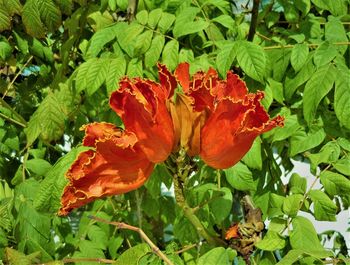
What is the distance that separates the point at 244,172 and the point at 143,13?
0.44m

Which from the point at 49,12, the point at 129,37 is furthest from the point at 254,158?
the point at 49,12

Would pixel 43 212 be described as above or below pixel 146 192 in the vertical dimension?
above

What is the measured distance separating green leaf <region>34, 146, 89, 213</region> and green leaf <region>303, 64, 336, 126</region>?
0.47 metres

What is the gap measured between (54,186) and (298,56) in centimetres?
59

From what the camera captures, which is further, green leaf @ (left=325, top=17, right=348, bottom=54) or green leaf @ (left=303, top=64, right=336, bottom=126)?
green leaf @ (left=325, top=17, right=348, bottom=54)

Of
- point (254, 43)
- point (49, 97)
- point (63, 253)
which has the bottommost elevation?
point (63, 253)

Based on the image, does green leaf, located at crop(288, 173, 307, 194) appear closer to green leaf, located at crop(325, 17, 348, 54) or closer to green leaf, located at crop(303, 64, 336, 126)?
green leaf, located at crop(303, 64, 336, 126)

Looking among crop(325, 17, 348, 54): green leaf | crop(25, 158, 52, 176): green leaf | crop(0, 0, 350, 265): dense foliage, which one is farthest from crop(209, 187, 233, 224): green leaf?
crop(25, 158, 52, 176): green leaf

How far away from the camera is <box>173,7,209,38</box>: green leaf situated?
1.53 metres

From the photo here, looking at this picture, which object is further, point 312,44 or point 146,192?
point 146,192

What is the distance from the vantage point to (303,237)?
4.05 feet

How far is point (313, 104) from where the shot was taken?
56.9 inches

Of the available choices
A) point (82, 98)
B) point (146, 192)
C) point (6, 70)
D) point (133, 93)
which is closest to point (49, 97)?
point (82, 98)

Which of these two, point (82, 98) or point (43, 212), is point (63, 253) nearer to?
point (43, 212)
